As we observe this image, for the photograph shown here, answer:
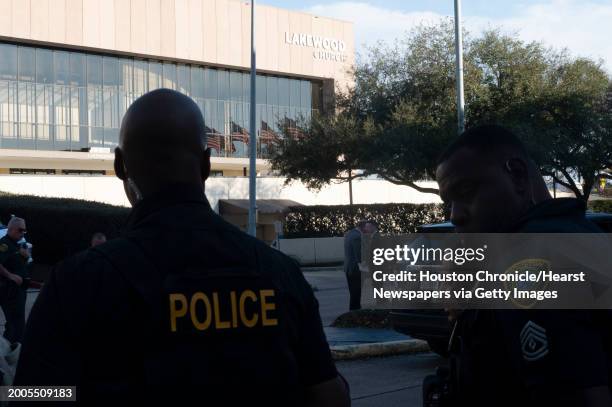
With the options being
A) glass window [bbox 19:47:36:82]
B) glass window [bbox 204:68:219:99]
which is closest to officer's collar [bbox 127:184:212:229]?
glass window [bbox 19:47:36:82]

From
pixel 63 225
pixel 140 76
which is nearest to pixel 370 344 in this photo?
pixel 63 225

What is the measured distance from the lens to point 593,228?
228 cm

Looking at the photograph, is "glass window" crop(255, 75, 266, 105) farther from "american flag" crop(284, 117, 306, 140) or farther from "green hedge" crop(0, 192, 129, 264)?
"green hedge" crop(0, 192, 129, 264)

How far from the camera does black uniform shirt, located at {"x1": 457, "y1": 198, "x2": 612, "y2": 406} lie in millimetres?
1953

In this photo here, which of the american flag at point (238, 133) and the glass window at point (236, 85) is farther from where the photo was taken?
the glass window at point (236, 85)

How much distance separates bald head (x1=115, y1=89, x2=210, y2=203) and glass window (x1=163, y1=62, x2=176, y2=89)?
47131 mm

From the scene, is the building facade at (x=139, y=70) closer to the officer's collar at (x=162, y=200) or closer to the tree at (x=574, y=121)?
the tree at (x=574, y=121)

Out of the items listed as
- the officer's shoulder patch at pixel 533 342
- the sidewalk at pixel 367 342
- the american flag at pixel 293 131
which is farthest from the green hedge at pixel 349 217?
the officer's shoulder patch at pixel 533 342

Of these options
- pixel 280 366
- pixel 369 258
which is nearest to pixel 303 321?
pixel 280 366

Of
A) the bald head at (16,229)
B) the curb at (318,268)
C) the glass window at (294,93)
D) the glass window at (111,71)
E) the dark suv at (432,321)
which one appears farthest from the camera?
the glass window at (294,93)

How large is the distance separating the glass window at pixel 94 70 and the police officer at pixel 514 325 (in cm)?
4506

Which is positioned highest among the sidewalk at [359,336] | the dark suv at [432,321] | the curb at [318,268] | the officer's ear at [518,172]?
the officer's ear at [518,172]

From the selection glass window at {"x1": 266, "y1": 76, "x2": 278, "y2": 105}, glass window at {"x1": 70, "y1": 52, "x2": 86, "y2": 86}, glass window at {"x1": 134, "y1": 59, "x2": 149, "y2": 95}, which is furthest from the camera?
glass window at {"x1": 266, "y1": 76, "x2": 278, "y2": 105}

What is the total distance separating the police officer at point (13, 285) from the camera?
10594mm
